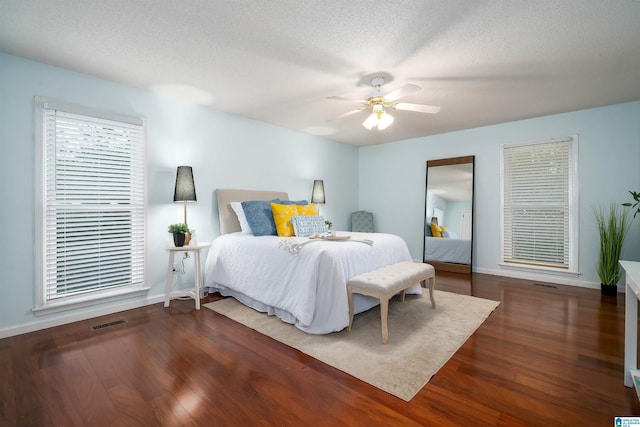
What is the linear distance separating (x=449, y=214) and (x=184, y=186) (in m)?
4.44

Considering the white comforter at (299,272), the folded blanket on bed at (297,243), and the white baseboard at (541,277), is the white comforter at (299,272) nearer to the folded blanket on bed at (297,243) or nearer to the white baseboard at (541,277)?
the folded blanket on bed at (297,243)

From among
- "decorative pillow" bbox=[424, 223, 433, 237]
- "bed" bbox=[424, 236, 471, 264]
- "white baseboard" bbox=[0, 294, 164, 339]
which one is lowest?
"white baseboard" bbox=[0, 294, 164, 339]

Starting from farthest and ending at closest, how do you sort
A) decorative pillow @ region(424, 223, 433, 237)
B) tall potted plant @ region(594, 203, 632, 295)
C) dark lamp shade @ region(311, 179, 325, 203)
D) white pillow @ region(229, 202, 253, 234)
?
decorative pillow @ region(424, 223, 433, 237), dark lamp shade @ region(311, 179, 325, 203), white pillow @ region(229, 202, 253, 234), tall potted plant @ region(594, 203, 632, 295)

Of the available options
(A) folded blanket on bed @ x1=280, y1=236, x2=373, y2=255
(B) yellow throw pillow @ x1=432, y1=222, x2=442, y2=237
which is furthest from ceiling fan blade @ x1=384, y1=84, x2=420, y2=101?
(B) yellow throw pillow @ x1=432, y1=222, x2=442, y2=237

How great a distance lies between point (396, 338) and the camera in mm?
2469

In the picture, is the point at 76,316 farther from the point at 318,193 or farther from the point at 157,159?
the point at 318,193

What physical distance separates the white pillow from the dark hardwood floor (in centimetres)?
136

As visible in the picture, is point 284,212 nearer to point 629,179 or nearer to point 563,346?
point 563,346

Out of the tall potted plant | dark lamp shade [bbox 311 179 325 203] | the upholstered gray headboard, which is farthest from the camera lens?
dark lamp shade [bbox 311 179 325 203]

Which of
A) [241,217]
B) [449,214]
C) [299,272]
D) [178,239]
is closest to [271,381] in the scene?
[299,272]

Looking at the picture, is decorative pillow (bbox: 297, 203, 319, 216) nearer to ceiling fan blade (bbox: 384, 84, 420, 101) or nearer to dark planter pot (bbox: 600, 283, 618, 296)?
ceiling fan blade (bbox: 384, 84, 420, 101)

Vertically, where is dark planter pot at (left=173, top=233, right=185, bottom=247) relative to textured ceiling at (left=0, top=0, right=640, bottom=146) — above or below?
below

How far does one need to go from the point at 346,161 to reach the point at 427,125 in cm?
196

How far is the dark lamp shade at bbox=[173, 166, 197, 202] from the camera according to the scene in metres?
3.36
